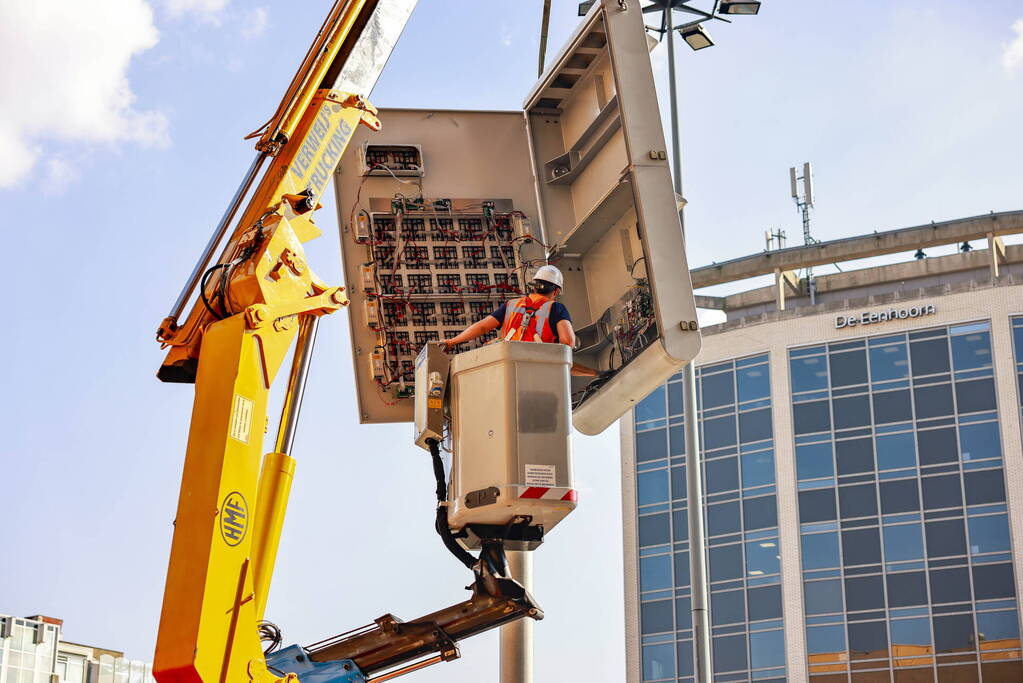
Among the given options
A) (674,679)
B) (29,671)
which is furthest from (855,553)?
(29,671)

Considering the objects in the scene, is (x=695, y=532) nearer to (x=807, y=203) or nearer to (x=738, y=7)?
(x=738, y=7)

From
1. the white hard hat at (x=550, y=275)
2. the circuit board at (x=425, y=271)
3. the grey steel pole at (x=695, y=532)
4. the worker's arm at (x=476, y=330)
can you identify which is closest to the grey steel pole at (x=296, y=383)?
the worker's arm at (x=476, y=330)

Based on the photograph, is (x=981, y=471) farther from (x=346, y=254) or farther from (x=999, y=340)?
(x=346, y=254)

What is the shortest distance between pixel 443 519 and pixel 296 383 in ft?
4.06

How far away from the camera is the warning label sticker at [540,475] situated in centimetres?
748

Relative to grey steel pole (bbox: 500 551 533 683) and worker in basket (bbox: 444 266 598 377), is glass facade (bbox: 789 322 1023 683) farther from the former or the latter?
worker in basket (bbox: 444 266 598 377)

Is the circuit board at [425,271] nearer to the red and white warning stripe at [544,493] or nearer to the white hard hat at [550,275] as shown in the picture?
the white hard hat at [550,275]

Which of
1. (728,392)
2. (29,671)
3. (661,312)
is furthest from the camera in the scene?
(728,392)

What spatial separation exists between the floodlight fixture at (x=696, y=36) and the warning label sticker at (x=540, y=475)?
14.7 m

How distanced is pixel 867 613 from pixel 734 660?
5300 millimetres

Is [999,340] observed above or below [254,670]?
above

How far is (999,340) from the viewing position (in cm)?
4972

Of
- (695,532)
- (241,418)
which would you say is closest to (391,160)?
(241,418)

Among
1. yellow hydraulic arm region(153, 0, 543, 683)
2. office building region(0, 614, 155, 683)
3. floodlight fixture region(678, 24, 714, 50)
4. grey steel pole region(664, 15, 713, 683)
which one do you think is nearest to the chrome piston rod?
yellow hydraulic arm region(153, 0, 543, 683)
